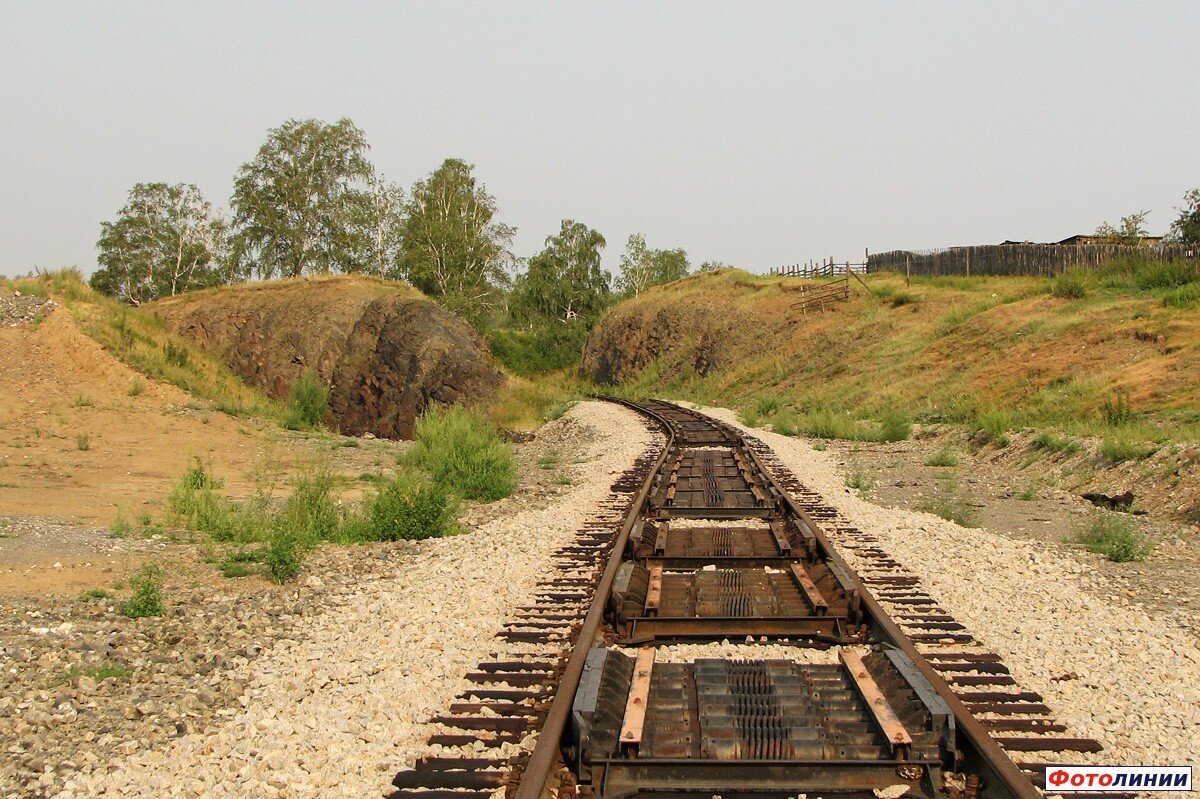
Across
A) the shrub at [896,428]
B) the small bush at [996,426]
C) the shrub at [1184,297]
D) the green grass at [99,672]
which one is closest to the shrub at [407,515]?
the green grass at [99,672]

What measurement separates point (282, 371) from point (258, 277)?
2209 cm

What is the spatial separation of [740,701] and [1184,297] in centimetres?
2585

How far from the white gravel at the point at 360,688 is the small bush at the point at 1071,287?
92.6 ft

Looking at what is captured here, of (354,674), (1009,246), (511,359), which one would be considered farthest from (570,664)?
(511,359)

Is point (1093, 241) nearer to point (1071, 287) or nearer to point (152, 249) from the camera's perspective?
point (1071, 287)

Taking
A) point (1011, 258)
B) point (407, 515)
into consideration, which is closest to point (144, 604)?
point (407, 515)

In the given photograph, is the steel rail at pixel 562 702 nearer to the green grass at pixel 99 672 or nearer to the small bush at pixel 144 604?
the green grass at pixel 99 672

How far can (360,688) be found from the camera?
5.33m

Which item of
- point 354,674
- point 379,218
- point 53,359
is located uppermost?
point 379,218

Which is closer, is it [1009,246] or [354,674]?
[354,674]

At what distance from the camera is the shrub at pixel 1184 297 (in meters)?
25.1

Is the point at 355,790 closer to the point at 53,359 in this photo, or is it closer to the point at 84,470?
the point at 84,470

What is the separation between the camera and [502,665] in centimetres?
551

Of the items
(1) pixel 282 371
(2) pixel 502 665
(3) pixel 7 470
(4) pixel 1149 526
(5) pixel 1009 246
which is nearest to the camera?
(2) pixel 502 665
